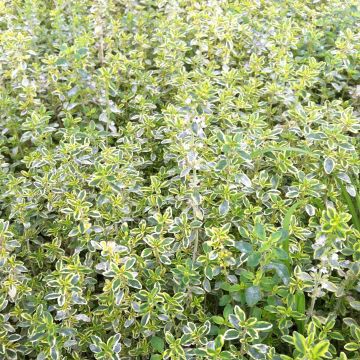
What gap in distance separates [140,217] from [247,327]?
2.93 ft

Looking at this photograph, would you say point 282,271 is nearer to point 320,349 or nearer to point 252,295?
point 252,295

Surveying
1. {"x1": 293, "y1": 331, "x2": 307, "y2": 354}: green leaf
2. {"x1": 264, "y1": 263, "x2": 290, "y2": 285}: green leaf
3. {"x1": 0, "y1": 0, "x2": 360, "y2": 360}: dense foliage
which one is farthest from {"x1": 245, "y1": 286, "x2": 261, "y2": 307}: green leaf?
{"x1": 293, "y1": 331, "x2": 307, "y2": 354}: green leaf

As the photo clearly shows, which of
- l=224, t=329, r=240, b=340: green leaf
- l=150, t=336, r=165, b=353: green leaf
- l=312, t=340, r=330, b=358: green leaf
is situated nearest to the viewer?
l=312, t=340, r=330, b=358: green leaf

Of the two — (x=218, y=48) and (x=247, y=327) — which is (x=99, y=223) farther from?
(x=218, y=48)

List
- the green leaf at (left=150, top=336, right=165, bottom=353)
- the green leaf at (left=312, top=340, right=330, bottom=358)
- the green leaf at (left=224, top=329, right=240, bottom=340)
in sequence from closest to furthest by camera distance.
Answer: the green leaf at (left=312, top=340, right=330, bottom=358) → the green leaf at (left=224, top=329, right=240, bottom=340) → the green leaf at (left=150, top=336, right=165, bottom=353)

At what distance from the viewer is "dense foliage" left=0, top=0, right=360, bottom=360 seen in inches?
76.7

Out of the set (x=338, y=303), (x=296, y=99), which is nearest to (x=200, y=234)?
(x=338, y=303)

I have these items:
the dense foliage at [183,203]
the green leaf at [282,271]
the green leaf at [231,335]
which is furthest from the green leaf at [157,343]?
the green leaf at [282,271]

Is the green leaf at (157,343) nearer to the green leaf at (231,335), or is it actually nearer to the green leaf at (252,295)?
the green leaf at (231,335)

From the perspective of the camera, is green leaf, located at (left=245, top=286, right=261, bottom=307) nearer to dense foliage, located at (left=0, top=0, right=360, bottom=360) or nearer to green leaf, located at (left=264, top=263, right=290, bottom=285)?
dense foliage, located at (left=0, top=0, right=360, bottom=360)

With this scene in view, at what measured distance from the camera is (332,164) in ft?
7.54

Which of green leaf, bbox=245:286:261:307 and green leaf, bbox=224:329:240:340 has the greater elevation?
green leaf, bbox=245:286:261:307

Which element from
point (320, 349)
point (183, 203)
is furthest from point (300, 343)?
point (183, 203)

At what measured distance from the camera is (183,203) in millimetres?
2365
